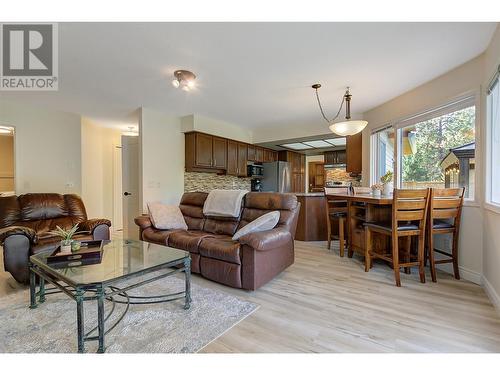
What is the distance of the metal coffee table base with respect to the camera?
142 centimetres

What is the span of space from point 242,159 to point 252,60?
10.2ft

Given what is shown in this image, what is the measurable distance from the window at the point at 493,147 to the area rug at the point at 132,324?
241cm

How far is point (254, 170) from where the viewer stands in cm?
595

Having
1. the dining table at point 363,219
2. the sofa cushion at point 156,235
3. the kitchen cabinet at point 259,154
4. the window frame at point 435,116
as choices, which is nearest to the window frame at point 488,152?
the window frame at point 435,116

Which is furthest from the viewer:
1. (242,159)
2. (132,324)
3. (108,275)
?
(242,159)

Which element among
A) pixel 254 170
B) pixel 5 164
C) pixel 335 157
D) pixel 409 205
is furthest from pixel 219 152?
pixel 5 164

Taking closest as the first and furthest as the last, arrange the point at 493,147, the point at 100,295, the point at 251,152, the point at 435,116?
1. the point at 100,295
2. the point at 493,147
3. the point at 435,116
4. the point at 251,152

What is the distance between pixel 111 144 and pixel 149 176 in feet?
6.72

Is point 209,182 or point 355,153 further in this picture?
point 209,182

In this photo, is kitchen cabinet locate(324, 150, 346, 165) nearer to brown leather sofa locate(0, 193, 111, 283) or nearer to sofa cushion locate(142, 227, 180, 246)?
sofa cushion locate(142, 227, 180, 246)

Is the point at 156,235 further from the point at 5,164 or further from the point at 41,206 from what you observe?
the point at 5,164

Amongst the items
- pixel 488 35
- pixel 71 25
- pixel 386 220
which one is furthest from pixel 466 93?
pixel 71 25

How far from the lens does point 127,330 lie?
1674 millimetres
